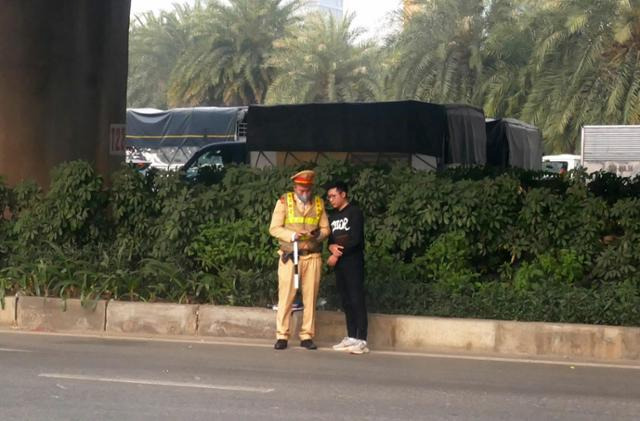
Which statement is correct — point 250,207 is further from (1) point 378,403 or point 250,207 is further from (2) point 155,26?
(2) point 155,26

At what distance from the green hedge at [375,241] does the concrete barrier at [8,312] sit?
17 cm

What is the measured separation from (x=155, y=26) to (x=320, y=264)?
50077 millimetres

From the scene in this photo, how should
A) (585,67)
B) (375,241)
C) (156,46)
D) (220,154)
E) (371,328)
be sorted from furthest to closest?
(156,46) → (585,67) → (220,154) → (375,241) → (371,328)

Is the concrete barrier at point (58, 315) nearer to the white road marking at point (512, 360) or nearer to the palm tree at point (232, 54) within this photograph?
the white road marking at point (512, 360)

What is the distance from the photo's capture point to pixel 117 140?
1675cm

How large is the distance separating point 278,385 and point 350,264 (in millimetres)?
2381

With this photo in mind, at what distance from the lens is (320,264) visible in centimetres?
1164

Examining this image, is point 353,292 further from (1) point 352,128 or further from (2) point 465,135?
(2) point 465,135

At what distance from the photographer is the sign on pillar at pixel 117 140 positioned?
54.6ft

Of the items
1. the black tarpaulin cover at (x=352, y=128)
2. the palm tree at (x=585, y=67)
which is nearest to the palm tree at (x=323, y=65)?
the palm tree at (x=585, y=67)

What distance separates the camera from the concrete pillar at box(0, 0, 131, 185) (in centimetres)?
1542

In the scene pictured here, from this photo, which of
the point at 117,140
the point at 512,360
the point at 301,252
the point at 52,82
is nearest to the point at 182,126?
the point at 117,140

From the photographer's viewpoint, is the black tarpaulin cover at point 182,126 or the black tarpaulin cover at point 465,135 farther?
the black tarpaulin cover at point 182,126

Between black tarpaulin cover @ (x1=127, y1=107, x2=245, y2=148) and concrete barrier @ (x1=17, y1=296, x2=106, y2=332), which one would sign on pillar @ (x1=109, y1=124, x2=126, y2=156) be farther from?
black tarpaulin cover @ (x1=127, y1=107, x2=245, y2=148)
